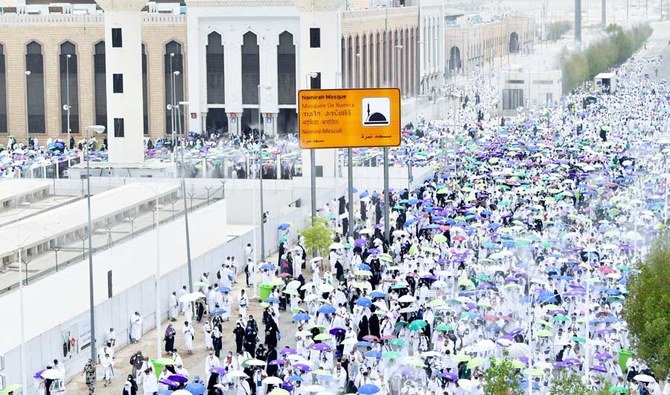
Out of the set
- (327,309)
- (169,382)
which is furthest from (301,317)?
(169,382)

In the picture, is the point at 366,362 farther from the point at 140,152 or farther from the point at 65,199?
the point at 140,152

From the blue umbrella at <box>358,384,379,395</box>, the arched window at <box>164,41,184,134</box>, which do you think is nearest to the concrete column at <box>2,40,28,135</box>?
the arched window at <box>164,41,184,134</box>

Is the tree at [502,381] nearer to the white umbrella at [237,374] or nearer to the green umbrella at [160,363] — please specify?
the white umbrella at [237,374]

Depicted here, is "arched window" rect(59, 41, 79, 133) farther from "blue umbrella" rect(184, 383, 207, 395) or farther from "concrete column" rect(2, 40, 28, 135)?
"blue umbrella" rect(184, 383, 207, 395)

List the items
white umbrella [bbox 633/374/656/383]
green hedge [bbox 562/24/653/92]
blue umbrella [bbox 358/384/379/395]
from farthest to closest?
green hedge [bbox 562/24/653/92]
blue umbrella [bbox 358/384/379/395]
white umbrella [bbox 633/374/656/383]

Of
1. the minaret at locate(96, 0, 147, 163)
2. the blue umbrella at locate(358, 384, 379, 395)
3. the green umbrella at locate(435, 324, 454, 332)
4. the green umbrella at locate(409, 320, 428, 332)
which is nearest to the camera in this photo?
the blue umbrella at locate(358, 384, 379, 395)

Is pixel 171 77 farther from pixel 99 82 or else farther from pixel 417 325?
pixel 417 325

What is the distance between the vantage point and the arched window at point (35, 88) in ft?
245

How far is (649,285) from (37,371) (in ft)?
35.3

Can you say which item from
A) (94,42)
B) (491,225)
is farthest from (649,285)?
(94,42)

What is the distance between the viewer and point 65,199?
143 ft

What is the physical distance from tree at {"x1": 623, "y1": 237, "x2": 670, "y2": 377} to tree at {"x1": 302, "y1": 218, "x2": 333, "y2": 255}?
14473mm

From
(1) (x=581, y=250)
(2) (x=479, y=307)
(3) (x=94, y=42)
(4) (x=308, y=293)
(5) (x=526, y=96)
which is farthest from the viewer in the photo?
(5) (x=526, y=96)

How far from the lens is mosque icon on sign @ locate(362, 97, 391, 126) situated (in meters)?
43.0
